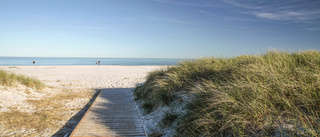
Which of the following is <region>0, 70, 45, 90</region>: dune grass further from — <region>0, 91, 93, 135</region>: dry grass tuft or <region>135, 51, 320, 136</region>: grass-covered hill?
<region>135, 51, 320, 136</region>: grass-covered hill

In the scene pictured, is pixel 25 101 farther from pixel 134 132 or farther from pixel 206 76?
pixel 206 76

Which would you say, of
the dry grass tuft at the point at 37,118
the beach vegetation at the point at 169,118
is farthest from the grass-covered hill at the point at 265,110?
the dry grass tuft at the point at 37,118

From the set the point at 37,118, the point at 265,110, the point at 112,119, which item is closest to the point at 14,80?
the point at 37,118

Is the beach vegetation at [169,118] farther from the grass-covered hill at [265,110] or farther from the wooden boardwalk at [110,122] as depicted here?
the grass-covered hill at [265,110]

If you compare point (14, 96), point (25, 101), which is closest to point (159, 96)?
point (25, 101)

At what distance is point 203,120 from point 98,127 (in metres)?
2.66

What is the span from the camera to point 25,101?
7.57 metres

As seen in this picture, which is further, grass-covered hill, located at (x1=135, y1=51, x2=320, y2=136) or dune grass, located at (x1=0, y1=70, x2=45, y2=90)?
dune grass, located at (x1=0, y1=70, x2=45, y2=90)

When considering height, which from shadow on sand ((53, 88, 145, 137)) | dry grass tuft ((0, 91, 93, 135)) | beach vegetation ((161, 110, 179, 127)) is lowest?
dry grass tuft ((0, 91, 93, 135))

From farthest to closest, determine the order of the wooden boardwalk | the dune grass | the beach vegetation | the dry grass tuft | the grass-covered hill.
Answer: the dune grass < the dry grass tuft < the beach vegetation < the wooden boardwalk < the grass-covered hill

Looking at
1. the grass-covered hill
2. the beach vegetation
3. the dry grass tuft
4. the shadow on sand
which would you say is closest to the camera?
the grass-covered hill

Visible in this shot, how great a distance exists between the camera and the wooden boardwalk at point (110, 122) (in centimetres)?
424

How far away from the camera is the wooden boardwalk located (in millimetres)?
4238

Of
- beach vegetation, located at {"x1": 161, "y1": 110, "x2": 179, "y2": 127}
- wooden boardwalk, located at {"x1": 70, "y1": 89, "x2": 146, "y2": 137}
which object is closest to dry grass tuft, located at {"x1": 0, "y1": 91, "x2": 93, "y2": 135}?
wooden boardwalk, located at {"x1": 70, "y1": 89, "x2": 146, "y2": 137}
